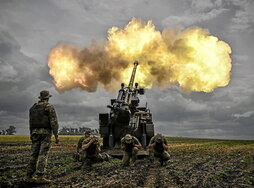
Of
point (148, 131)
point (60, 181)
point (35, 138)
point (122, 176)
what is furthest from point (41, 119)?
point (148, 131)

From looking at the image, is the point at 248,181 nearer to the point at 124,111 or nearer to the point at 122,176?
the point at 122,176

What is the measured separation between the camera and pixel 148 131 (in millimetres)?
18453

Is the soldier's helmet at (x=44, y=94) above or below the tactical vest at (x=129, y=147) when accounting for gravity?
above

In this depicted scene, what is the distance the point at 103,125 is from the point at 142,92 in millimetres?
4385

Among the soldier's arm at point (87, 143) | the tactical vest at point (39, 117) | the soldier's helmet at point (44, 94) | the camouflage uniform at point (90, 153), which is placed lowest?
the camouflage uniform at point (90, 153)

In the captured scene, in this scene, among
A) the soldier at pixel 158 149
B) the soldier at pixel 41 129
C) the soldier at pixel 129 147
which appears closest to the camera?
the soldier at pixel 41 129

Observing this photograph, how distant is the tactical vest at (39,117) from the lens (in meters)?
8.90

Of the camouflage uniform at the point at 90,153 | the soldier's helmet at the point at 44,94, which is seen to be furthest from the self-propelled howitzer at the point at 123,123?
the soldier's helmet at the point at 44,94

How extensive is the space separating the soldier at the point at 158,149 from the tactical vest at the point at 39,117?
19.5 feet

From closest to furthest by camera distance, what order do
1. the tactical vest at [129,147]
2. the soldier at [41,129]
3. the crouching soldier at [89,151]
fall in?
the soldier at [41,129] < the crouching soldier at [89,151] < the tactical vest at [129,147]

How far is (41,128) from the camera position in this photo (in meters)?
8.93

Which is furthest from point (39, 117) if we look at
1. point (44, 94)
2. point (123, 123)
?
point (123, 123)

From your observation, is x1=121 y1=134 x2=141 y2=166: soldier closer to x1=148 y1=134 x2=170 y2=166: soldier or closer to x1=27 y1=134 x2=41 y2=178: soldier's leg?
x1=148 y1=134 x2=170 y2=166: soldier

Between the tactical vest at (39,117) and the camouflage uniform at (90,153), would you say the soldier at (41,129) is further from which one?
the camouflage uniform at (90,153)
